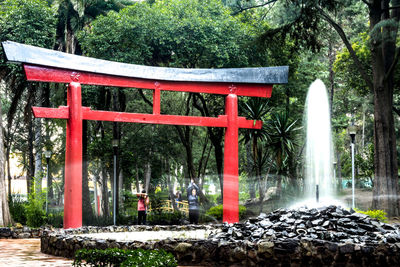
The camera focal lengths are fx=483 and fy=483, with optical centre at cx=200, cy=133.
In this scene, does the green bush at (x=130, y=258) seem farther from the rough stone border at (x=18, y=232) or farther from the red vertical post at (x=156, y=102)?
the red vertical post at (x=156, y=102)

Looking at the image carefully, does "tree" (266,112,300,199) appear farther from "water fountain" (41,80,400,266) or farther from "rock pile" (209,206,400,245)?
"rock pile" (209,206,400,245)

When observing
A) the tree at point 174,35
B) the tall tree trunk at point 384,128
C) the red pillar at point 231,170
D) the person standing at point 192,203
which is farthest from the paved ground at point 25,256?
the tall tree trunk at point 384,128

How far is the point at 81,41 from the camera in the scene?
2208 cm

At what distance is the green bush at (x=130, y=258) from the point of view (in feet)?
19.9

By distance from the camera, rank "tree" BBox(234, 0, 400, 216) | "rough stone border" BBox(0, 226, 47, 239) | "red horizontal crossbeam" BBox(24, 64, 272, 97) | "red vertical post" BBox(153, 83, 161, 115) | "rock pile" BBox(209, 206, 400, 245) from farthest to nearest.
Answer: "tree" BBox(234, 0, 400, 216) → "red vertical post" BBox(153, 83, 161, 115) → "rough stone border" BBox(0, 226, 47, 239) → "red horizontal crossbeam" BBox(24, 64, 272, 97) → "rock pile" BBox(209, 206, 400, 245)

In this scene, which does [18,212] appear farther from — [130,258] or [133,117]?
[130,258]

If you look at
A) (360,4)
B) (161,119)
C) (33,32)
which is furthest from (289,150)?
(33,32)

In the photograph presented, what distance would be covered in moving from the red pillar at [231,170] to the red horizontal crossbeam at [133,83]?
503mm

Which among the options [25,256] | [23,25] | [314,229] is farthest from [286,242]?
[23,25]

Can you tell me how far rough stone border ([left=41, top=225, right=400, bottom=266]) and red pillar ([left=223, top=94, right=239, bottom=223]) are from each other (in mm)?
7210

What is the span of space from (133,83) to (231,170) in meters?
4.45

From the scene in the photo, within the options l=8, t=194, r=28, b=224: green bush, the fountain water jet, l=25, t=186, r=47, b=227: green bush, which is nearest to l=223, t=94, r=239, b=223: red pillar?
the fountain water jet

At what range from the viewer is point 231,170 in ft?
54.5

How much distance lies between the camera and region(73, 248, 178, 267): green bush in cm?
605
